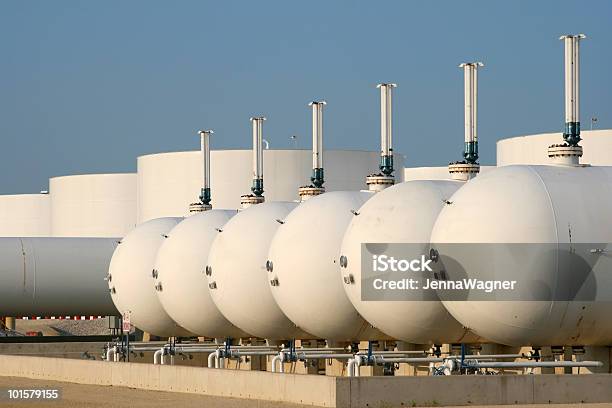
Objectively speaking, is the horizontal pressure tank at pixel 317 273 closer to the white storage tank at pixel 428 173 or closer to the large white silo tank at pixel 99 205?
the large white silo tank at pixel 99 205

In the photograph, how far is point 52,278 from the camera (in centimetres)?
4559

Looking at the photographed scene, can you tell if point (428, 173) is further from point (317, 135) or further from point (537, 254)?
Result: point (537, 254)

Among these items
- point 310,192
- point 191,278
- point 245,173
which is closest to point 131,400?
point 310,192

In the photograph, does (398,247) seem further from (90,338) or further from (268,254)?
(90,338)

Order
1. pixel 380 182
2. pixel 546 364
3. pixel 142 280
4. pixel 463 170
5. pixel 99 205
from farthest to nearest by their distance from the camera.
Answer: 1. pixel 99 205
2. pixel 142 280
3. pixel 380 182
4. pixel 463 170
5. pixel 546 364

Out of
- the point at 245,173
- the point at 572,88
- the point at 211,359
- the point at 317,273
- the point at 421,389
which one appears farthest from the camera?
the point at 245,173

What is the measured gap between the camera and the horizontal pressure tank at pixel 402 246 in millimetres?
25391

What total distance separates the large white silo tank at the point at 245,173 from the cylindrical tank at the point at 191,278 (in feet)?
45.9

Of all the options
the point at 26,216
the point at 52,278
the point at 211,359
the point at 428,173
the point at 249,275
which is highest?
the point at 428,173

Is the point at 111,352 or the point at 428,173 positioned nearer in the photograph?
the point at 111,352

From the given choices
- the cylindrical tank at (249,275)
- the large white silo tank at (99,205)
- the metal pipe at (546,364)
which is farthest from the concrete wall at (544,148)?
the large white silo tank at (99,205)

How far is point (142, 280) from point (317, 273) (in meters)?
10.4

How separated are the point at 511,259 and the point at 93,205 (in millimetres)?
44733

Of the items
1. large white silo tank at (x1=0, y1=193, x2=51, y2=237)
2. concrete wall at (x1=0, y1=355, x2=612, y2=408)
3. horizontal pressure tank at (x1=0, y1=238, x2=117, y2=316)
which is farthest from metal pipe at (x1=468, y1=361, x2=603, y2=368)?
large white silo tank at (x1=0, y1=193, x2=51, y2=237)
